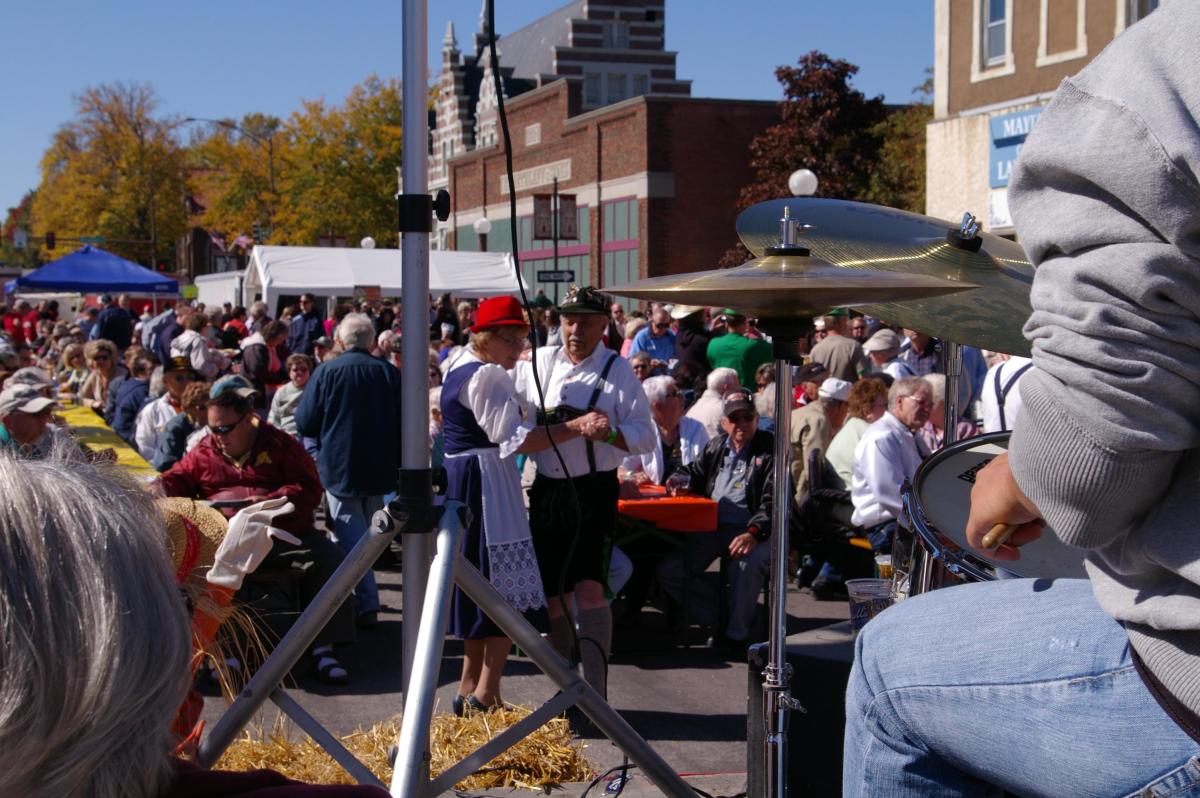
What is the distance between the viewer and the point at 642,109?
36.6m

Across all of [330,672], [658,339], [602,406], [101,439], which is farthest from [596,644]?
[658,339]

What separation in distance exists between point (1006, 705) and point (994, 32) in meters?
21.2

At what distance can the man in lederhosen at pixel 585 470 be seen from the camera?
513cm

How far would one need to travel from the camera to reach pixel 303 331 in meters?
17.5

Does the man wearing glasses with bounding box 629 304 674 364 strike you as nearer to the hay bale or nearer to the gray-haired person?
the gray-haired person

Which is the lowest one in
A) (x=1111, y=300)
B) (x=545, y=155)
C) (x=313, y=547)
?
(x=313, y=547)

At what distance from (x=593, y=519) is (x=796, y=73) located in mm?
27514

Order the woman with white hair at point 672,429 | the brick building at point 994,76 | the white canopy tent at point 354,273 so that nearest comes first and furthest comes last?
the woman with white hair at point 672,429 → the brick building at point 994,76 → the white canopy tent at point 354,273

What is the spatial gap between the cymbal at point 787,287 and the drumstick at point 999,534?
0.86 metres

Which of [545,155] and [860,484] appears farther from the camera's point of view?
[545,155]

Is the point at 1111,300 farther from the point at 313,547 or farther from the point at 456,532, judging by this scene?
the point at 313,547

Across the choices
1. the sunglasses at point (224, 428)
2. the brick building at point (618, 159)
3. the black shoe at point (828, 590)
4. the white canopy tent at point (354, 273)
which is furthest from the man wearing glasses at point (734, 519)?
the brick building at point (618, 159)

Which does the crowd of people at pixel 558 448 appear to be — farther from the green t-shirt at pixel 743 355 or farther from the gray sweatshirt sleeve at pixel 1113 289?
the gray sweatshirt sleeve at pixel 1113 289

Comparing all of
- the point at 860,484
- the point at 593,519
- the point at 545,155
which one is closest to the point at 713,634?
the point at 860,484
